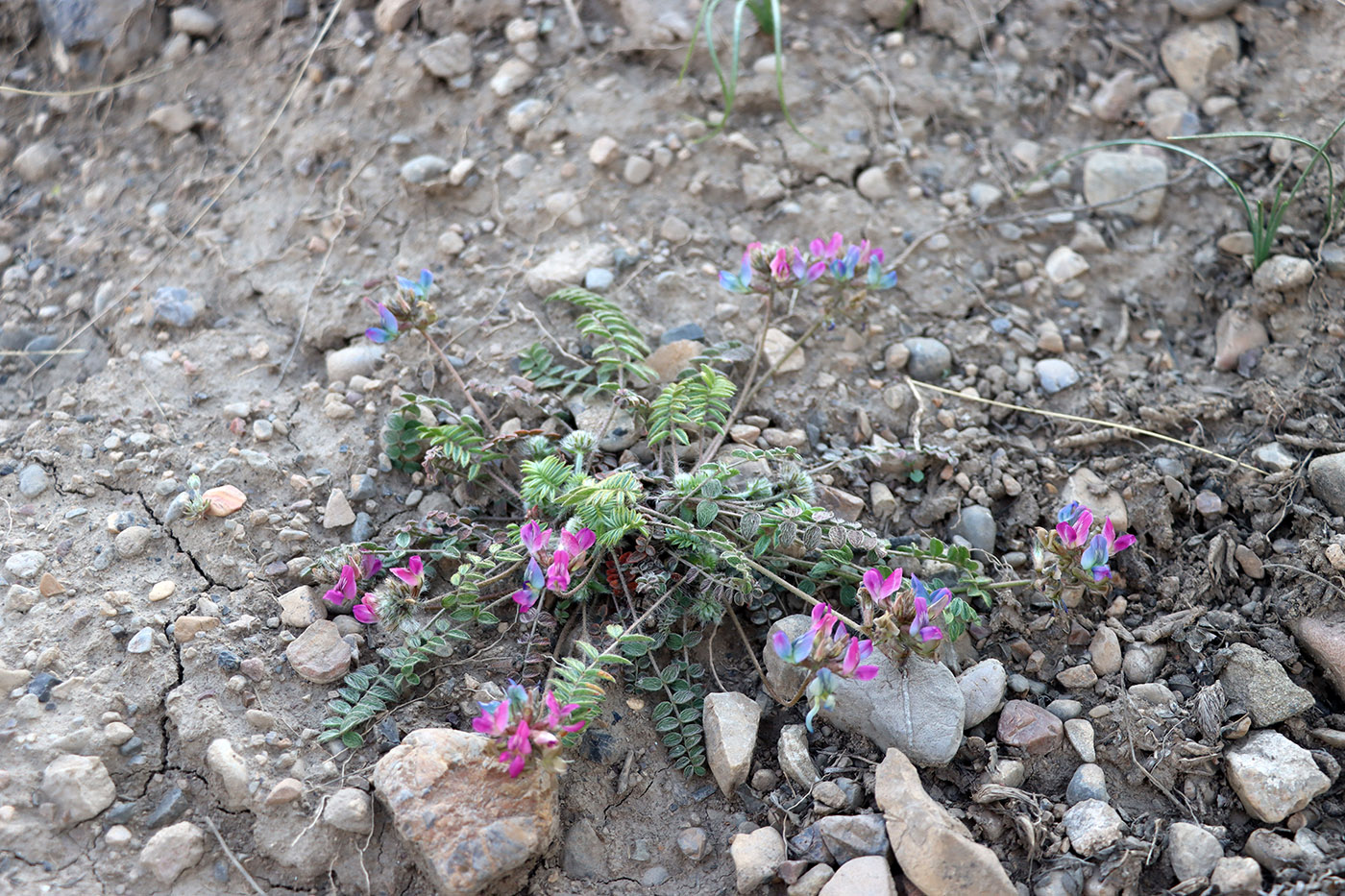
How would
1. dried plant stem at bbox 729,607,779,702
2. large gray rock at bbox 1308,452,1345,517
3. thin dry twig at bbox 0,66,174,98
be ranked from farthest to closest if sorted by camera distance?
1. thin dry twig at bbox 0,66,174,98
2. large gray rock at bbox 1308,452,1345,517
3. dried plant stem at bbox 729,607,779,702

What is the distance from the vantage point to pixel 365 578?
2.73 m

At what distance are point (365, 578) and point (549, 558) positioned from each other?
23.8 inches

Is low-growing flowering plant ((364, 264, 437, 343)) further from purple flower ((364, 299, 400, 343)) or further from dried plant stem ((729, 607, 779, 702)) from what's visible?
dried plant stem ((729, 607, 779, 702))

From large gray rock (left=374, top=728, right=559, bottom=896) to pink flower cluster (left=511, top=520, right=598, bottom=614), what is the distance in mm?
389

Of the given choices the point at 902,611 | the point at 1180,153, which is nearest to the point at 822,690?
the point at 902,611

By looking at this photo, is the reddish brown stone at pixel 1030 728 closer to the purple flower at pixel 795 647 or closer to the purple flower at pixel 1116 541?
the purple flower at pixel 1116 541

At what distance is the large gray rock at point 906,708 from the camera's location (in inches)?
95.8

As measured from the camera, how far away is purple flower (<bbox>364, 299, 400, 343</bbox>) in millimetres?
2906

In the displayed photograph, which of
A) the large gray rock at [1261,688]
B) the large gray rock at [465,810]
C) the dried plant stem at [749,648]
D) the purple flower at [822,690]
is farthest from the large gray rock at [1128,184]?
the large gray rock at [465,810]

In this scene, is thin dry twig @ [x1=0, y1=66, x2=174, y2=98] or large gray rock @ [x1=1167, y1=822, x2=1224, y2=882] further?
thin dry twig @ [x1=0, y1=66, x2=174, y2=98]

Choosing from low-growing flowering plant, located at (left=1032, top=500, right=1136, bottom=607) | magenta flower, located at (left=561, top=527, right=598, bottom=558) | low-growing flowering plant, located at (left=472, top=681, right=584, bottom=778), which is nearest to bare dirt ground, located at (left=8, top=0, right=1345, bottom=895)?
low-growing flowering plant, located at (left=1032, top=500, right=1136, bottom=607)

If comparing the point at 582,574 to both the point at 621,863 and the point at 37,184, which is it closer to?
the point at 621,863

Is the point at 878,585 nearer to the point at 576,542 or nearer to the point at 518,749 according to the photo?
the point at 576,542

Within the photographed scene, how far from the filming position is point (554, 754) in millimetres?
2203
